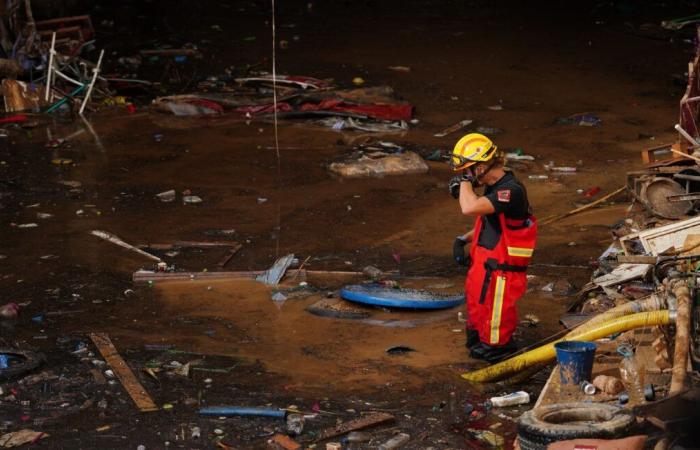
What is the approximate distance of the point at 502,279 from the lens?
23.2 ft

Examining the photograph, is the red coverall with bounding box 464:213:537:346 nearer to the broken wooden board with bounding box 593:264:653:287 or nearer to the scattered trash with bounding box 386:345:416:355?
the scattered trash with bounding box 386:345:416:355

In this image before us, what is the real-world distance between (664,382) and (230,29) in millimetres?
15064

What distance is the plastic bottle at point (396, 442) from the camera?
20.0 feet

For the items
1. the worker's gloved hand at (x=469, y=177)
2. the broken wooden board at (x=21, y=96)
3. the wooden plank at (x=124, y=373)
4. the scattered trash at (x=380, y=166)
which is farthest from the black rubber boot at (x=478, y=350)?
the broken wooden board at (x=21, y=96)

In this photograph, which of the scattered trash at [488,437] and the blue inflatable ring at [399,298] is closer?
the scattered trash at [488,437]

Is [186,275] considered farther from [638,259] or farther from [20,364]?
[638,259]

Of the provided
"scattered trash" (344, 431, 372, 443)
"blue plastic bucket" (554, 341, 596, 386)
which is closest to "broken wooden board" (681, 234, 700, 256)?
"blue plastic bucket" (554, 341, 596, 386)

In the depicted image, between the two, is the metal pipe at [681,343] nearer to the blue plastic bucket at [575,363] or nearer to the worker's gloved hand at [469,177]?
the blue plastic bucket at [575,363]

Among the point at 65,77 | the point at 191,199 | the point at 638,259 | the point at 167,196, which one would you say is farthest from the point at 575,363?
the point at 65,77

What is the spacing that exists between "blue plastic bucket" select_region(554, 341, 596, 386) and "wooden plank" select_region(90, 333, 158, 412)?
232 centimetres

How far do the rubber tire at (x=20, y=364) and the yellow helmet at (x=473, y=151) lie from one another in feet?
9.43

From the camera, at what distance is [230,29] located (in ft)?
66.1

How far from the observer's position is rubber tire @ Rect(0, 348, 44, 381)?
22.9 feet

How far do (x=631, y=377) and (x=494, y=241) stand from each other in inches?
48.8
